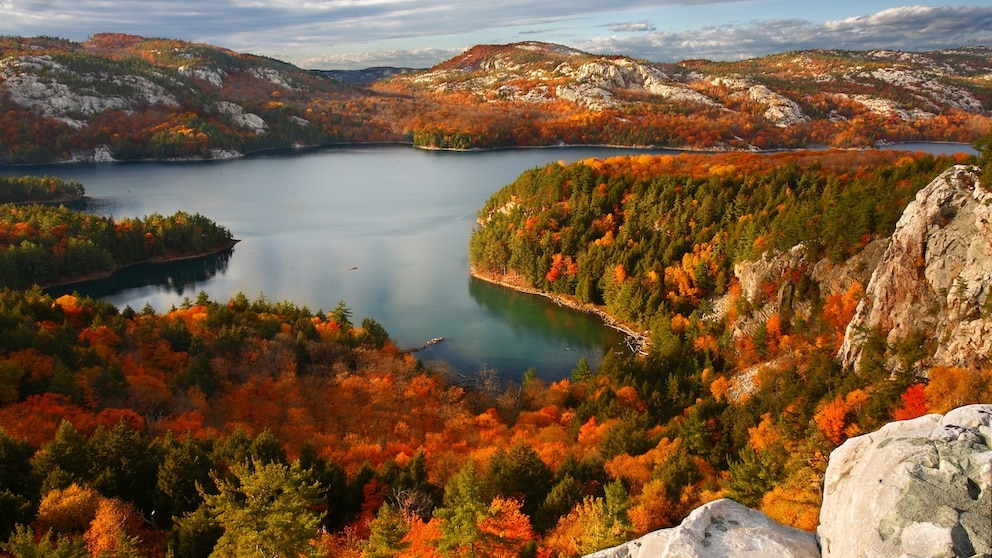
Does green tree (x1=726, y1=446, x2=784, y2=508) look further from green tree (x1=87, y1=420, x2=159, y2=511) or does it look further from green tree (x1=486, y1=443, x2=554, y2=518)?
green tree (x1=87, y1=420, x2=159, y2=511)

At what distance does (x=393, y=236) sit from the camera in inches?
3287

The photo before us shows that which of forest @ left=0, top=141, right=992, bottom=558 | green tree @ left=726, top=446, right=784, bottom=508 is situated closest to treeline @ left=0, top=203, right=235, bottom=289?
forest @ left=0, top=141, right=992, bottom=558

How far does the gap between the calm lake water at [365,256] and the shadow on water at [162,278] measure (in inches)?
7.9

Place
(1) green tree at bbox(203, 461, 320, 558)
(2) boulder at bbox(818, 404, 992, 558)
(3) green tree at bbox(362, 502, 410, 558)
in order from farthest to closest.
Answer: (3) green tree at bbox(362, 502, 410, 558), (1) green tree at bbox(203, 461, 320, 558), (2) boulder at bbox(818, 404, 992, 558)

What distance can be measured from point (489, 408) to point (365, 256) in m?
41.5

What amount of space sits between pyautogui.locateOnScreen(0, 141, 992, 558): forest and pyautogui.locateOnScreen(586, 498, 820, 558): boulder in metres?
7.99

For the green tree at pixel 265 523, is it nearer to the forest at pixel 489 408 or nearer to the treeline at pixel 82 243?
the forest at pixel 489 408

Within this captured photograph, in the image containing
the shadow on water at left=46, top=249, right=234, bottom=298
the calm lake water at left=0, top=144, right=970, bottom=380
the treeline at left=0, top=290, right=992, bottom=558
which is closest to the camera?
the treeline at left=0, top=290, right=992, bottom=558

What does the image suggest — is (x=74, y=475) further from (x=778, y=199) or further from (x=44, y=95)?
(x=44, y=95)

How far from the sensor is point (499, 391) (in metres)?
42.7

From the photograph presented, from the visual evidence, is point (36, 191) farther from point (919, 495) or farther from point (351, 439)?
point (919, 495)

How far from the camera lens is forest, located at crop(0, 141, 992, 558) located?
18062 millimetres

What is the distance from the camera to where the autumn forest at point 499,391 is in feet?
61.1

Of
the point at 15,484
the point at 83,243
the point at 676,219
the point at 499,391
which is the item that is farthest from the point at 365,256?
the point at 15,484
